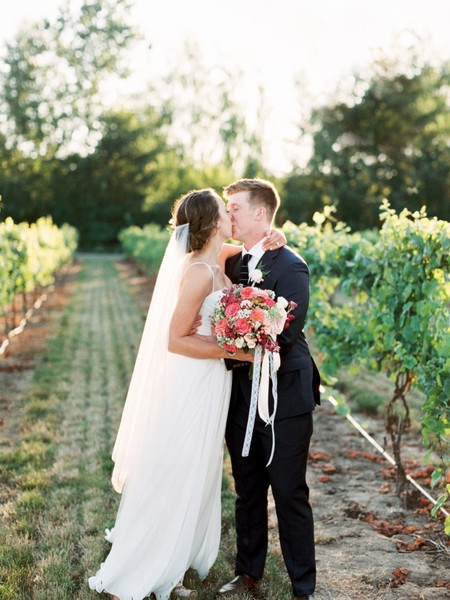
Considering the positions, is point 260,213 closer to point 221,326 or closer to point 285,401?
point 221,326

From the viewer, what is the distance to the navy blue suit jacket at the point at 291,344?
3.52 metres

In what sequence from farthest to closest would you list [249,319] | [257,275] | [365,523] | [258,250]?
[365,523] → [258,250] → [257,275] → [249,319]

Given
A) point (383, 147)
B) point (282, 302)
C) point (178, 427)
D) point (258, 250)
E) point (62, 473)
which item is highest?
point (383, 147)

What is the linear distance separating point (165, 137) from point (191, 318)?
48979mm

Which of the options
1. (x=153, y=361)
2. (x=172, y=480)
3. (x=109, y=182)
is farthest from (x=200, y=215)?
(x=109, y=182)

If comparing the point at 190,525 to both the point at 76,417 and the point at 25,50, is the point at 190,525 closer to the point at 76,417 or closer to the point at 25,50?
the point at 76,417

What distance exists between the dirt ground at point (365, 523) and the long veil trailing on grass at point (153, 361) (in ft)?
4.13

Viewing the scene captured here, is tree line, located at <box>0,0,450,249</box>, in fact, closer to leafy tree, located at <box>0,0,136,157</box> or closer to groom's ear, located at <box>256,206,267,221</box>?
leafy tree, located at <box>0,0,136,157</box>

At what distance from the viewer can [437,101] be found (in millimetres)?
37531

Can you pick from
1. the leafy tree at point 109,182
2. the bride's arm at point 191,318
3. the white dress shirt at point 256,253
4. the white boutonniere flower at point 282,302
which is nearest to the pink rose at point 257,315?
the white boutonniere flower at point 282,302

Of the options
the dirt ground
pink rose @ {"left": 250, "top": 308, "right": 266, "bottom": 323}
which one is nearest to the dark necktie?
pink rose @ {"left": 250, "top": 308, "right": 266, "bottom": 323}

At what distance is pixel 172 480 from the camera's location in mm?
3658

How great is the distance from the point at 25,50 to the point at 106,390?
44717 mm

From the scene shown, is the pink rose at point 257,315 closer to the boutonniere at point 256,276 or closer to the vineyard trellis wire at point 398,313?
the boutonniere at point 256,276
